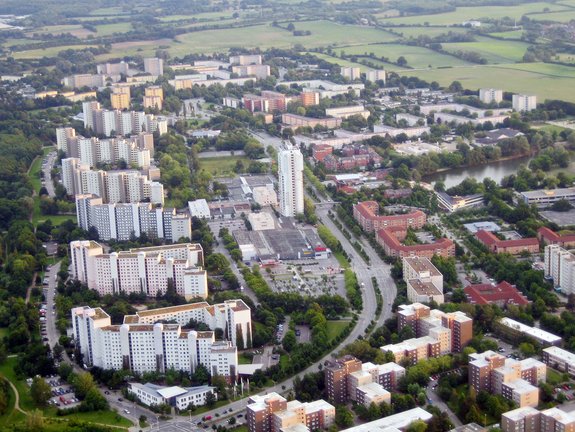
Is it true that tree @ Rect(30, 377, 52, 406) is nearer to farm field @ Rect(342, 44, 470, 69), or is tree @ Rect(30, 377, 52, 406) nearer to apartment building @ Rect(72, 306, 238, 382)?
apartment building @ Rect(72, 306, 238, 382)

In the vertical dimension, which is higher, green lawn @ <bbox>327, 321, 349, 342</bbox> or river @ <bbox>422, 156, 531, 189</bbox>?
green lawn @ <bbox>327, 321, 349, 342</bbox>

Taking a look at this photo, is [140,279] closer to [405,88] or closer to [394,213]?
[394,213]

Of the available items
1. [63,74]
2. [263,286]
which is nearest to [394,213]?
[263,286]

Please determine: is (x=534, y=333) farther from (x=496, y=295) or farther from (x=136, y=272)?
(x=136, y=272)

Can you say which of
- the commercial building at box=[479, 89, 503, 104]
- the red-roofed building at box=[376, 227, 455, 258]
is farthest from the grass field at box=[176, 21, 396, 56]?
the red-roofed building at box=[376, 227, 455, 258]

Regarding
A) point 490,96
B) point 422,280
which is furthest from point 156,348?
Result: point 490,96

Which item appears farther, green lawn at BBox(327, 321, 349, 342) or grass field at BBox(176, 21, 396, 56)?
grass field at BBox(176, 21, 396, 56)

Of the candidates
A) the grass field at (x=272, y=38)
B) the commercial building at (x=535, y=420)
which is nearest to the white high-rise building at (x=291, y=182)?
the commercial building at (x=535, y=420)
